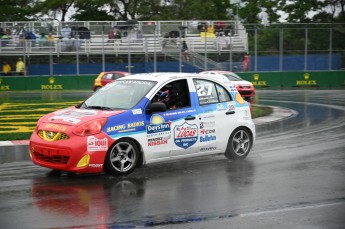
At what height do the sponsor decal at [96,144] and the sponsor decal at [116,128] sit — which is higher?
the sponsor decal at [116,128]

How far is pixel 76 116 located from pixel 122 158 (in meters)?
0.96

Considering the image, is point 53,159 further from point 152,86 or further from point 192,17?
point 192,17

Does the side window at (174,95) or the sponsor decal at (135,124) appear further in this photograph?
the side window at (174,95)

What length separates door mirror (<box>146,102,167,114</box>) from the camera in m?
9.53

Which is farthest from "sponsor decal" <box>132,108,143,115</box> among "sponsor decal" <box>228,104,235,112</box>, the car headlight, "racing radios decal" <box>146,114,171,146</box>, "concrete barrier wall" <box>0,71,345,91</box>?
"concrete barrier wall" <box>0,71,345,91</box>

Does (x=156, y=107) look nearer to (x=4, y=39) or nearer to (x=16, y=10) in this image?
(x=4, y=39)

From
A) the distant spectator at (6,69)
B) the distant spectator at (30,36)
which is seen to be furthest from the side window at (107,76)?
the distant spectator at (6,69)

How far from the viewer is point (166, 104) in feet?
32.9

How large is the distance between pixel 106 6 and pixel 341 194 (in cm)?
5043

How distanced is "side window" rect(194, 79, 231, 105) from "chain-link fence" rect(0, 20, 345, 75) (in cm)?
2784

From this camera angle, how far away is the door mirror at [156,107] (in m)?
9.53

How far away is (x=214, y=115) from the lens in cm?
1044

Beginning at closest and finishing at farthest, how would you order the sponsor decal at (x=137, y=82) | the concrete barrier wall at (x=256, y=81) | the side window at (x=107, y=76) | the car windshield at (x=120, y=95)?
the car windshield at (x=120, y=95), the sponsor decal at (x=137, y=82), the side window at (x=107, y=76), the concrete barrier wall at (x=256, y=81)

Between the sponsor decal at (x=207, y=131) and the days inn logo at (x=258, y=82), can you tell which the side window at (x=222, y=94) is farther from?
the days inn logo at (x=258, y=82)
